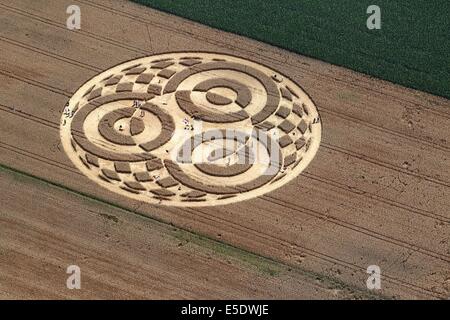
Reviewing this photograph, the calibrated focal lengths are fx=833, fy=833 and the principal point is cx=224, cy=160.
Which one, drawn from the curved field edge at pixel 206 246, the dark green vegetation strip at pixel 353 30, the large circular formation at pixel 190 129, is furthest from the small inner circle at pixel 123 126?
the dark green vegetation strip at pixel 353 30

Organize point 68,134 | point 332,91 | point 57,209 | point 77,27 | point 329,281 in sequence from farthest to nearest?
point 77,27 → point 332,91 → point 68,134 → point 57,209 → point 329,281

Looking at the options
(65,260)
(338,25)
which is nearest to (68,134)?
(65,260)

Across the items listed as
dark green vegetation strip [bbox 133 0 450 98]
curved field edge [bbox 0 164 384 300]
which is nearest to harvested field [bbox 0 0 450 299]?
curved field edge [bbox 0 164 384 300]

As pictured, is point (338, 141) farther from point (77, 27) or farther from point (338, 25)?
point (77, 27)

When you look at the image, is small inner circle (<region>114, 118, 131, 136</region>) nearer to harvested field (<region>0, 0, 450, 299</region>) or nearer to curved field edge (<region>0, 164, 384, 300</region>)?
harvested field (<region>0, 0, 450, 299</region>)

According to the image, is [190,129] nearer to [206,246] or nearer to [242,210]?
[242,210]

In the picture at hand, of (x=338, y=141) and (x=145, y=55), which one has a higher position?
(x=145, y=55)
